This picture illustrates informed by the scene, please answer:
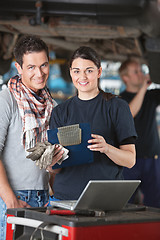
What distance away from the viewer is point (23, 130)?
1854 mm

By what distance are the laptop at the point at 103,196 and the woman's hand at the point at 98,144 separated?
229mm

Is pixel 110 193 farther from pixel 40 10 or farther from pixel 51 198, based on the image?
pixel 40 10

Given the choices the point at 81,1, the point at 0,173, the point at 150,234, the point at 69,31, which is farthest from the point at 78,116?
the point at 69,31

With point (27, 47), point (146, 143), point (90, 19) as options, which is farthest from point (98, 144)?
point (90, 19)

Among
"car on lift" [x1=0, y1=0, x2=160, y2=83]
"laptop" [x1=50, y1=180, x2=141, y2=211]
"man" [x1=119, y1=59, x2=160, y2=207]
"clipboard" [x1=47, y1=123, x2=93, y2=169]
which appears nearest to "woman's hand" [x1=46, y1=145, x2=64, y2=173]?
"clipboard" [x1=47, y1=123, x2=93, y2=169]

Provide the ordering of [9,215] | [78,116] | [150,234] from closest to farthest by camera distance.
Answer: [150,234] → [9,215] → [78,116]

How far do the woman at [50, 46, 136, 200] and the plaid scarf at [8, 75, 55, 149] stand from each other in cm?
11

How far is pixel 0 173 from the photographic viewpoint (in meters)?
1.79

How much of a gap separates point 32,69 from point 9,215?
2.44 ft

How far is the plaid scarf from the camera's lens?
→ 1.85 meters

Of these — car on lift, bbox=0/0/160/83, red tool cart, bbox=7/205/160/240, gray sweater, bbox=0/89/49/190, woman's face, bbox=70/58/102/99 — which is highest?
car on lift, bbox=0/0/160/83

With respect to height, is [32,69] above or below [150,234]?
above

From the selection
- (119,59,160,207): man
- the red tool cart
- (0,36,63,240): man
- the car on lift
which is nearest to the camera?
the red tool cart

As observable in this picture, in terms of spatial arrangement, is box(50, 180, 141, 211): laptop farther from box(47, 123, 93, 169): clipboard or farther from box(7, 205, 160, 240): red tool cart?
box(47, 123, 93, 169): clipboard
